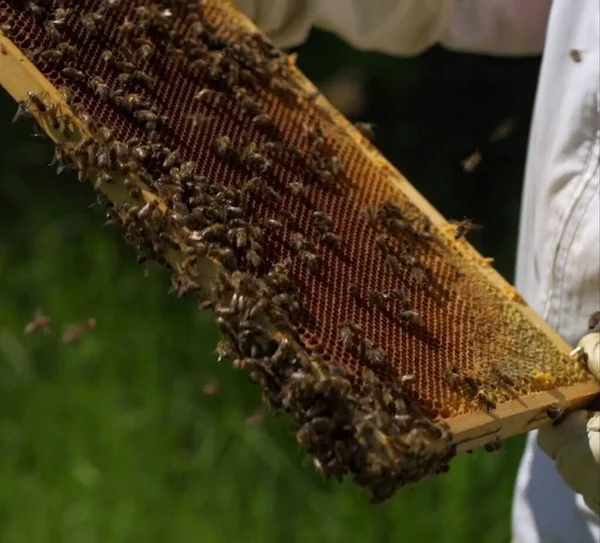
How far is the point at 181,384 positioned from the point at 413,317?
8.03 feet

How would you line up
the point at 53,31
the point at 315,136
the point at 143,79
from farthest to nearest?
the point at 315,136
the point at 143,79
the point at 53,31

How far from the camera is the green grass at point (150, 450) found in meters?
3.44

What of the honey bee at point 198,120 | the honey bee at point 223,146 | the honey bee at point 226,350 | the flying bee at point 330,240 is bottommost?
the flying bee at point 330,240

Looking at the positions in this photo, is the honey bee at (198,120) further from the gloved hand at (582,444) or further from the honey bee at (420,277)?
the gloved hand at (582,444)

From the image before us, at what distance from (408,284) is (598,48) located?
799mm

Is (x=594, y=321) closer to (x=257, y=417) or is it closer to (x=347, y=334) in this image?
(x=347, y=334)

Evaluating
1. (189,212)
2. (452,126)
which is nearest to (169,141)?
(189,212)

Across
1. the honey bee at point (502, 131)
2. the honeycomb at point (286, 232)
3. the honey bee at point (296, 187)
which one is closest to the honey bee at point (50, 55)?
the honeycomb at point (286, 232)

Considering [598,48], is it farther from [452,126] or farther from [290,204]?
[452,126]

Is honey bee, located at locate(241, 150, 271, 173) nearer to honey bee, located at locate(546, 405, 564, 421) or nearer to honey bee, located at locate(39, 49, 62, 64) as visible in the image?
honey bee, located at locate(39, 49, 62, 64)

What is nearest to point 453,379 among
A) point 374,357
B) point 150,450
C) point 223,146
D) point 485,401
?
point 485,401

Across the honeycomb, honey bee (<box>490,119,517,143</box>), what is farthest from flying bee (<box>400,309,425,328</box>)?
honey bee (<box>490,119,517,143</box>)

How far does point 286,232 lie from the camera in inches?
63.9

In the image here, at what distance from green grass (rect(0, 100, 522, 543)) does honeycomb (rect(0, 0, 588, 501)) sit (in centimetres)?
166
